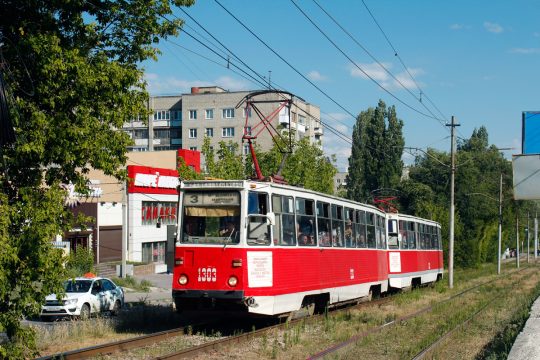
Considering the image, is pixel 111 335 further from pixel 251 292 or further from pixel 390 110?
pixel 390 110

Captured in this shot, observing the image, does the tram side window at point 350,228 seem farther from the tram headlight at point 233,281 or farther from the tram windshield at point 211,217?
the tram headlight at point 233,281

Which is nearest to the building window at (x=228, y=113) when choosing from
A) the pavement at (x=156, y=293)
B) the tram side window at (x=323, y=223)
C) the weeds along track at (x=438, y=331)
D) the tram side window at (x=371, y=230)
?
the pavement at (x=156, y=293)

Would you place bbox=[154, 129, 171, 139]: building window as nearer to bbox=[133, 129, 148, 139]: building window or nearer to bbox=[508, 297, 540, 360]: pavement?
bbox=[133, 129, 148, 139]: building window

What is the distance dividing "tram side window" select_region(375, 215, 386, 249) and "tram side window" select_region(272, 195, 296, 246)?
26.8ft

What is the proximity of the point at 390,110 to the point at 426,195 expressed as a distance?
11462 mm

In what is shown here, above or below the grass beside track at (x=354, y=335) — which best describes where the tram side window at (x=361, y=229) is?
above

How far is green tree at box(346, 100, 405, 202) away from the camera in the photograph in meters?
86.1

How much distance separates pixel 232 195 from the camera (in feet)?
49.1

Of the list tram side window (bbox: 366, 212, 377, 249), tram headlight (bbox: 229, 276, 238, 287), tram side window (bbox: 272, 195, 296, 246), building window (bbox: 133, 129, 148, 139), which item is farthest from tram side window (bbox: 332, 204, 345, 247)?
building window (bbox: 133, 129, 148, 139)

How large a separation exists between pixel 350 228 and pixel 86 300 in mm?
8204

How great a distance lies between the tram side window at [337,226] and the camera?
1884 cm

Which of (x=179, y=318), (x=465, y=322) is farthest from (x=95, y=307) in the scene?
(x=465, y=322)

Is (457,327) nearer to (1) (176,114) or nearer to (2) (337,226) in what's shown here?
(2) (337,226)

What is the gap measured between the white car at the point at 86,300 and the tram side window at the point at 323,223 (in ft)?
25.1
